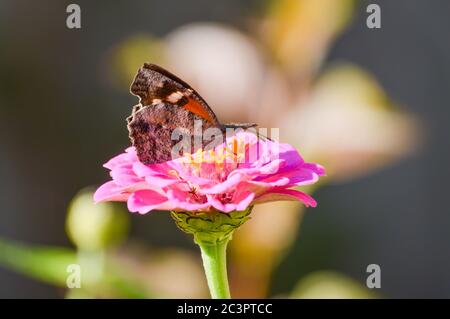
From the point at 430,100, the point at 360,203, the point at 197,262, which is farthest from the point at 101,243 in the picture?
the point at 430,100

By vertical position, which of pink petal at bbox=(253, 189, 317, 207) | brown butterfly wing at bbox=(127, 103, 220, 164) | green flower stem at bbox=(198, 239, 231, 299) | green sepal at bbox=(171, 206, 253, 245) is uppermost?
brown butterfly wing at bbox=(127, 103, 220, 164)

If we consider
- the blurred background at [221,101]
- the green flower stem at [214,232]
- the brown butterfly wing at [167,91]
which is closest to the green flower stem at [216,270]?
the green flower stem at [214,232]

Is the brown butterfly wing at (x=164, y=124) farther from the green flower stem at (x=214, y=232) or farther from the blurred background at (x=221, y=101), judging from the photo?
the blurred background at (x=221, y=101)

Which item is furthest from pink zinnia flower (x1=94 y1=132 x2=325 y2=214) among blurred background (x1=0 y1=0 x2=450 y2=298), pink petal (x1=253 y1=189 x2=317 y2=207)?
blurred background (x1=0 y1=0 x2=450 y2=298)

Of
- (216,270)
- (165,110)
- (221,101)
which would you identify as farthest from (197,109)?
(221,101)

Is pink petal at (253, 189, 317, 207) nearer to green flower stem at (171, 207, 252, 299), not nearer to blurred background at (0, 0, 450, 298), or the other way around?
green flower stem at (171, 207, 252, 299)
